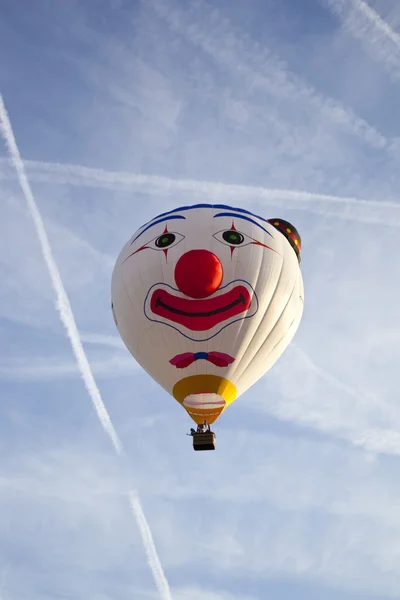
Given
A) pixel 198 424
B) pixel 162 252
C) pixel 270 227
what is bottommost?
pixel 198 424

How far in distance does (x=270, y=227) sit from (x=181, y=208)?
181cm

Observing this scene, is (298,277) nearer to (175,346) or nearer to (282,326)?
(282,326)

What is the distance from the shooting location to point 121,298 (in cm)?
1744

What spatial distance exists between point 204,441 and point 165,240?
3.81m

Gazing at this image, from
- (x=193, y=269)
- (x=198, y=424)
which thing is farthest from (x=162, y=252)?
(x=198, y=424)

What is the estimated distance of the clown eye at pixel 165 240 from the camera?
17.0m

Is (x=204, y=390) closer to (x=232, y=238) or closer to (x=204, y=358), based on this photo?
(x=204, y=358)

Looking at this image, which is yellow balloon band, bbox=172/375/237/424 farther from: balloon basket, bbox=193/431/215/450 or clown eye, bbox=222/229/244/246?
clown eye, bbox=222/229/244/246

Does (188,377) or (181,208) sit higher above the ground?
(181,208)

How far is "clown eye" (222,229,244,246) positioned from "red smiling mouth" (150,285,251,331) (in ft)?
2.95

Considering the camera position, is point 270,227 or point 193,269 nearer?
point 193,269

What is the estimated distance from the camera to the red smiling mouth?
16422 millimetres

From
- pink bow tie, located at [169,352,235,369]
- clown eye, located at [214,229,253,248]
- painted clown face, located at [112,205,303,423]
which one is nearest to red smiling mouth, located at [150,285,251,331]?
painted clown face, located at [112,205,303,423]

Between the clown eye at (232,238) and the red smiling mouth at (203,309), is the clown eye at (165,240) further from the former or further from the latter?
the red smiling mouth at (203,309)
